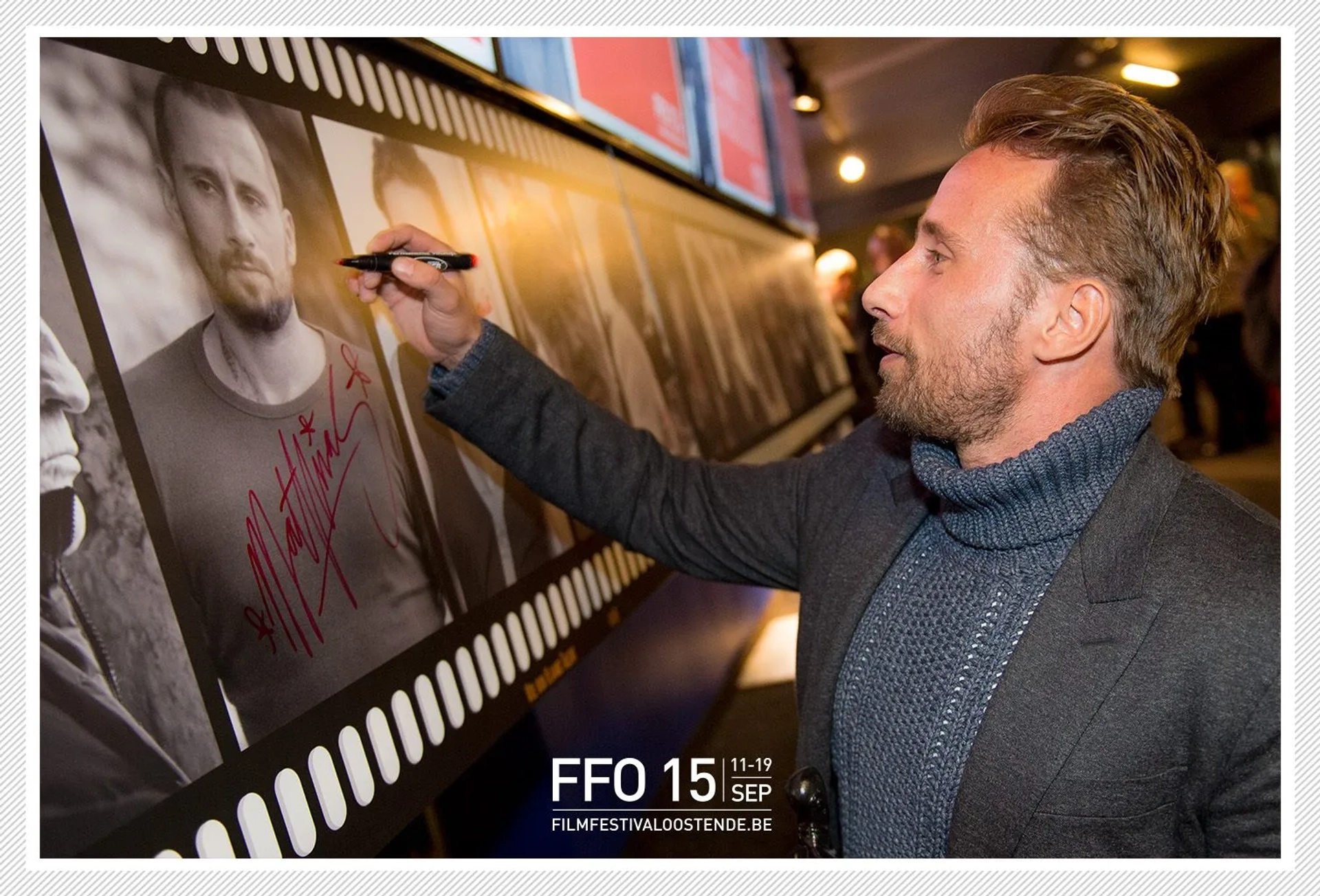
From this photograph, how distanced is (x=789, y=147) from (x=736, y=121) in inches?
61.9

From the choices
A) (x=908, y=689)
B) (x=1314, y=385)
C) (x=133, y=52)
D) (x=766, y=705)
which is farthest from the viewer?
(x=766, y=705)

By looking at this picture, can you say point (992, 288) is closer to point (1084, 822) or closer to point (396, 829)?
point (1084, 822)

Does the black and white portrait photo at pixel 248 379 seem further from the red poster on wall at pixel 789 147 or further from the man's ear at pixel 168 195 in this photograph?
the red poster on wall at pixel 789 147

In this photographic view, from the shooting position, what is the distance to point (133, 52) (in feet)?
2.67

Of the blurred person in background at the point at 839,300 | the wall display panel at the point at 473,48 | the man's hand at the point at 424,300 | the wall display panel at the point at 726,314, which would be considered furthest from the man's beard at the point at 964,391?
the blurred person in background at the point at 839,300

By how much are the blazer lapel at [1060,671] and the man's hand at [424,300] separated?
0.70 metres

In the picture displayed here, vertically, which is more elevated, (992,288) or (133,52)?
(133,52)

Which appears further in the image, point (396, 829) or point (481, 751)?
point (481, 751)

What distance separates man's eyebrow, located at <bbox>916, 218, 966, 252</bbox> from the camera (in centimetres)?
104

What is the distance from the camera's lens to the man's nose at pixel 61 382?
70cm

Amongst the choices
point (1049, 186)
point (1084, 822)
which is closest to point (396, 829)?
point (1084, 822)

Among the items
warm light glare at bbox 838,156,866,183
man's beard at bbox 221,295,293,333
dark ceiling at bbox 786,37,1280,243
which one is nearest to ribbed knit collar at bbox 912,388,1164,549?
dark ceiling at bbox 786,37,1280,243

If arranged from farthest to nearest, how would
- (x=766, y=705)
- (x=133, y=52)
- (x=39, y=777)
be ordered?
(x=766, y=705) → (x=133, y=52) → (x=39, y=777)

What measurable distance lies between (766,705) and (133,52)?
1278 millimetres
